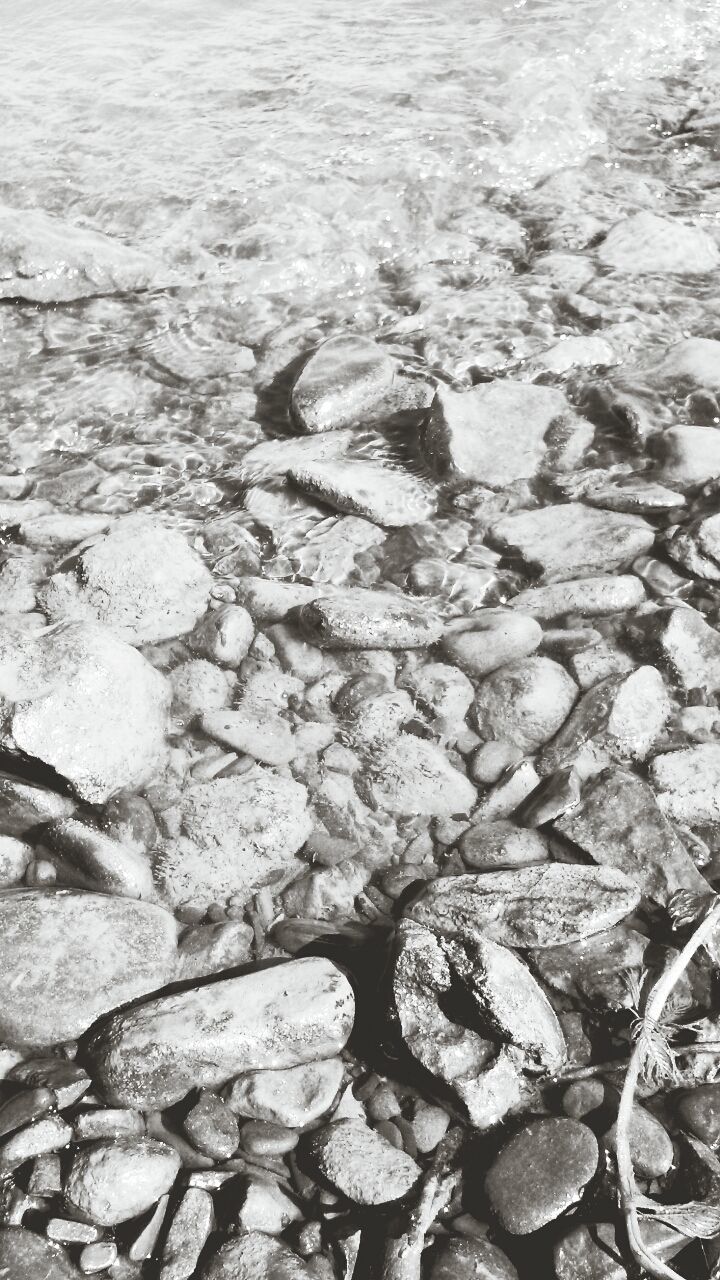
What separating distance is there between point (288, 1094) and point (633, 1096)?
79 cm

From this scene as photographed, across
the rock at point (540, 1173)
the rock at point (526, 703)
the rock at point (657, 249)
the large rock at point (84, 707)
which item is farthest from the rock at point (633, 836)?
the rock at point (657, 249)

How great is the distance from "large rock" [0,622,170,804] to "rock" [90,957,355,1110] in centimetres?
76

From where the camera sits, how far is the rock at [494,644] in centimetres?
321

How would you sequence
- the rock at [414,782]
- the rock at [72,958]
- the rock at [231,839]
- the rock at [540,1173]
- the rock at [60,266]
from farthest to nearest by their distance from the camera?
the rock at [60,266] < the rock at [414,782] < the rock at [231,839] < the rock at [72,958] < the rock at [540,1173]

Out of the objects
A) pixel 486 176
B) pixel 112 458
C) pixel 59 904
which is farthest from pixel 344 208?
pixel 59 904

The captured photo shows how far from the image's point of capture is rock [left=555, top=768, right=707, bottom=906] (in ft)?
8.57

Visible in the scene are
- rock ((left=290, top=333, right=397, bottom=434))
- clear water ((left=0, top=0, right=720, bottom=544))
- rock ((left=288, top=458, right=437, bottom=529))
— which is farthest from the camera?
clear water ((left=0, top=0, right=720, bottom=544))

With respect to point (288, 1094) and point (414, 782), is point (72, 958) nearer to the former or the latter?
point (288, 1094)

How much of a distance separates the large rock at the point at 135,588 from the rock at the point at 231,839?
2.32ft

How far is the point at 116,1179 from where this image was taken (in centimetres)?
205

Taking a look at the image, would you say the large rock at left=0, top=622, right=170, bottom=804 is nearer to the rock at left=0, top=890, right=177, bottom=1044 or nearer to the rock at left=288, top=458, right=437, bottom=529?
the rock at left=0, top=890, right=177, bottom=1044

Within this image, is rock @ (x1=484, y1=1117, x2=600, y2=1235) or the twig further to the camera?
rock @ (x1=484, y1=1117, x2=600, y2=1235)

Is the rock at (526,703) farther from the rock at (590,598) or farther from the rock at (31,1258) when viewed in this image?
the rock at (31,1258)

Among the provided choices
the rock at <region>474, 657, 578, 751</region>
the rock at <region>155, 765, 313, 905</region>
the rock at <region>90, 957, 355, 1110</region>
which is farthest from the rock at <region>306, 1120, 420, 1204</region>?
the rock at <region>474, 657, 578, 751</region>
